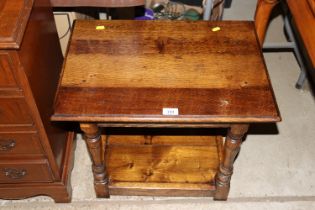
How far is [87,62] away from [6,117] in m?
0.32

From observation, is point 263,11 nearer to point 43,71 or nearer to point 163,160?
point 163,160

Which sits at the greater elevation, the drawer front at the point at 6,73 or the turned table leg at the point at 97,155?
the drawer front at the point at 6,73

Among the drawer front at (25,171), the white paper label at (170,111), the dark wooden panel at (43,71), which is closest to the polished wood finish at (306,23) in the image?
the white paper label at (170,111)

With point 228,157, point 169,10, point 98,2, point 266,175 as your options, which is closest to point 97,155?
point 228,157

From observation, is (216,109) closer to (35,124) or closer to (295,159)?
(35,124)

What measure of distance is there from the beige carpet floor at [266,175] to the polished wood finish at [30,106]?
0.11 meters

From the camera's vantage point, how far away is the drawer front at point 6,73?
1075 mm

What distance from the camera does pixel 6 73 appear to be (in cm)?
111

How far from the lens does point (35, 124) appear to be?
1277 millimetres

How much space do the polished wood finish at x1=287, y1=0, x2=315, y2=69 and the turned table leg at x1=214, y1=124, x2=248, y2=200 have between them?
32 centimetres

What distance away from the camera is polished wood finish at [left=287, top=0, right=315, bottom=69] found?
1241 millimetres

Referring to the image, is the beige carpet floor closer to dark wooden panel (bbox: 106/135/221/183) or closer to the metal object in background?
dark wooden panel (bbox: 106/135/221/183)

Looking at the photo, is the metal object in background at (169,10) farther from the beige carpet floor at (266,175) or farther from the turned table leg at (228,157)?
the turned table leg at (228,157)

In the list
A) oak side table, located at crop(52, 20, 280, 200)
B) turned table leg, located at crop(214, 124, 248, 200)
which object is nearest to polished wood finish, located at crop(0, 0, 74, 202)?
oak side table, located at crop(52, 20, 280, 200)
